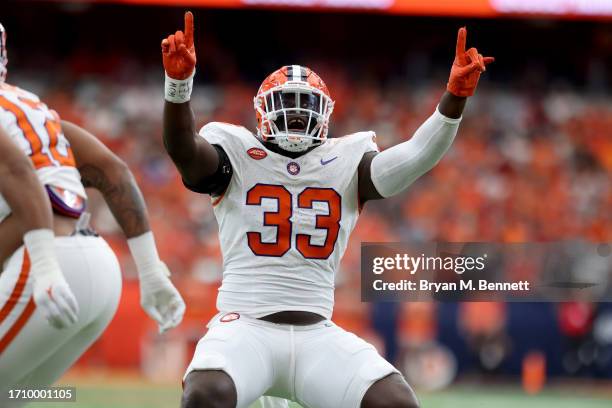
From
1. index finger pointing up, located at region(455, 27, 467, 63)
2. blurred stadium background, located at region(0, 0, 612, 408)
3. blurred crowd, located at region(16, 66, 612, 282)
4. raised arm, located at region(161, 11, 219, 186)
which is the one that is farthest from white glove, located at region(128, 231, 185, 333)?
blurred crowd, located at region(16, 66, 612, 282)

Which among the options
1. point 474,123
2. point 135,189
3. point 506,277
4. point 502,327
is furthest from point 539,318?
point 135,189

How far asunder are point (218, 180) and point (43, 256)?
1002 millimetres

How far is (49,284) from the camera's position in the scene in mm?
3100

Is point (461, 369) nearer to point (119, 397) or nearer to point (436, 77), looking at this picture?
point (119, 397)

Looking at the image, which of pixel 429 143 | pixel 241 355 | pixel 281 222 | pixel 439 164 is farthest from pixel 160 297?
pixel 439 164

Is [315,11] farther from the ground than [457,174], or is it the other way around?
[315,11]

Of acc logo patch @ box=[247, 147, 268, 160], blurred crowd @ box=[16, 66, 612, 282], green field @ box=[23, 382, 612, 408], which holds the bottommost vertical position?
green field @ box=[23, 382, 612, 408]

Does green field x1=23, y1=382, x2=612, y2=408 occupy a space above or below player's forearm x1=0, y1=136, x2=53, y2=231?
below

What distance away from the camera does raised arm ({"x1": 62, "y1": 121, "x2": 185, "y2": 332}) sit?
3859 millimetres

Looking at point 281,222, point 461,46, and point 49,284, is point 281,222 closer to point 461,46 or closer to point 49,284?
point 461,46

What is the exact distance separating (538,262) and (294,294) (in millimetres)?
6125

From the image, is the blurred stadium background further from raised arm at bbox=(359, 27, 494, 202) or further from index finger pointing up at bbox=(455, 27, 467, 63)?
index finger pointing up at bbox=(455, 27, 467, 63)

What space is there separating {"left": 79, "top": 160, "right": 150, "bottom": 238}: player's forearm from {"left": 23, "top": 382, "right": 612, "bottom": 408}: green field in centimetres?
343

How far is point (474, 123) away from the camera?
14.6 meters
